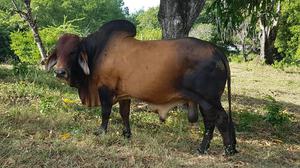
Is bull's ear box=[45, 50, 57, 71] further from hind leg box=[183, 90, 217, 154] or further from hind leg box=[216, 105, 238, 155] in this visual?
hind leg box=[216, 105, 238, 155]

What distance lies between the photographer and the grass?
469 centimetres

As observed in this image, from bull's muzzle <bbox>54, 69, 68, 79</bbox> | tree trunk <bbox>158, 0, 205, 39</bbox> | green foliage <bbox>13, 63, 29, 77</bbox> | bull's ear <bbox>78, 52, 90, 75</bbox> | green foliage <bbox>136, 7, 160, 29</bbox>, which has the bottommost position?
green foliage <bbox>136, 7, 160, 29</bbox>

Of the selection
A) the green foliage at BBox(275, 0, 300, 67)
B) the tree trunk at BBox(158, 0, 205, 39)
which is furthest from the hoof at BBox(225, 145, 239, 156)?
the green foliage at BBox(275, 0, 300, 67)

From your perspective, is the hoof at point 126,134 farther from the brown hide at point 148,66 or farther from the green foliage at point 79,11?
the green foliage at point 79,11

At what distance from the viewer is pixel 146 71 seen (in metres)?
5.29

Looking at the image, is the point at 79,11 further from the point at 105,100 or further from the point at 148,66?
the point at 148,66

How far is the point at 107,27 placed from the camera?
18.7ft

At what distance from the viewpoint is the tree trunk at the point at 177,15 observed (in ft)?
24.3

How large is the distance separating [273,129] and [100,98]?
314cm

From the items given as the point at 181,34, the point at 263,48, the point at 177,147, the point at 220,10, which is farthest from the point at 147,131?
the point at 263,48

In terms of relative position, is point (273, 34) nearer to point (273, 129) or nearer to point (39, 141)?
point (273, 129)

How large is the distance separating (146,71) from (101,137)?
909mm

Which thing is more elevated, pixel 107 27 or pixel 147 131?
pixel 107 27

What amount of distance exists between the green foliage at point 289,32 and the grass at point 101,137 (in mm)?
19894
